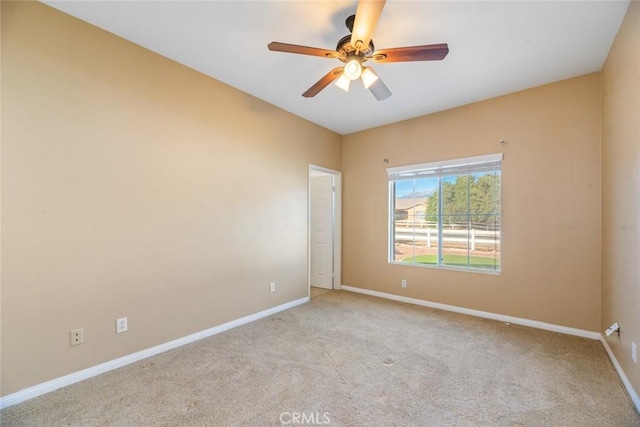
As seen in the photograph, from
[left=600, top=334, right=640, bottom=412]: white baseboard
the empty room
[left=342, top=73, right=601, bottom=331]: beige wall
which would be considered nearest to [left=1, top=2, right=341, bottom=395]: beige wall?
the empty room

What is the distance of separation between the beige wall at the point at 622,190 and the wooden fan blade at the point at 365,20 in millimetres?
1742

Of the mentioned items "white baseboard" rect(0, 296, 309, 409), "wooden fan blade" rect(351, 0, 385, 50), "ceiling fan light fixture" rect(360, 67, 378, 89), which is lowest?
"white baseboard" rect(0, 296, 309, 409)

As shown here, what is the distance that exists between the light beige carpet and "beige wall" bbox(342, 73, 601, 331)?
1.38ft

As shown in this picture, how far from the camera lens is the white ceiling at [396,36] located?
1982 mm

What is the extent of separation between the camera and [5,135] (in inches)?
70.8

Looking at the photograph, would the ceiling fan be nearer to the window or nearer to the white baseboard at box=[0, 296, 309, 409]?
the window

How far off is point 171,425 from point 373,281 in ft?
10.8

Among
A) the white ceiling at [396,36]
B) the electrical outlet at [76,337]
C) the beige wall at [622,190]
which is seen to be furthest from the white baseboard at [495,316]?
the electrical outlet at [76,337]

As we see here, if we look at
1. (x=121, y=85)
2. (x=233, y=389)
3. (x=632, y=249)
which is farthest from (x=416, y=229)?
(x=121, y=85)

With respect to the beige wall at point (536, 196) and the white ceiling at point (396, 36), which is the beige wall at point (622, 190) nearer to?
the beige wall at point (536, 196)

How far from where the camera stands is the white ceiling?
1.98 metres

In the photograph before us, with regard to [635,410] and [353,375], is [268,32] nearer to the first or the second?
[353,375]

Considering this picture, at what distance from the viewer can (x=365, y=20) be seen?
168 cm

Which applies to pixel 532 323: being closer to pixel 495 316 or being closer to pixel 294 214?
pixel 495 316
